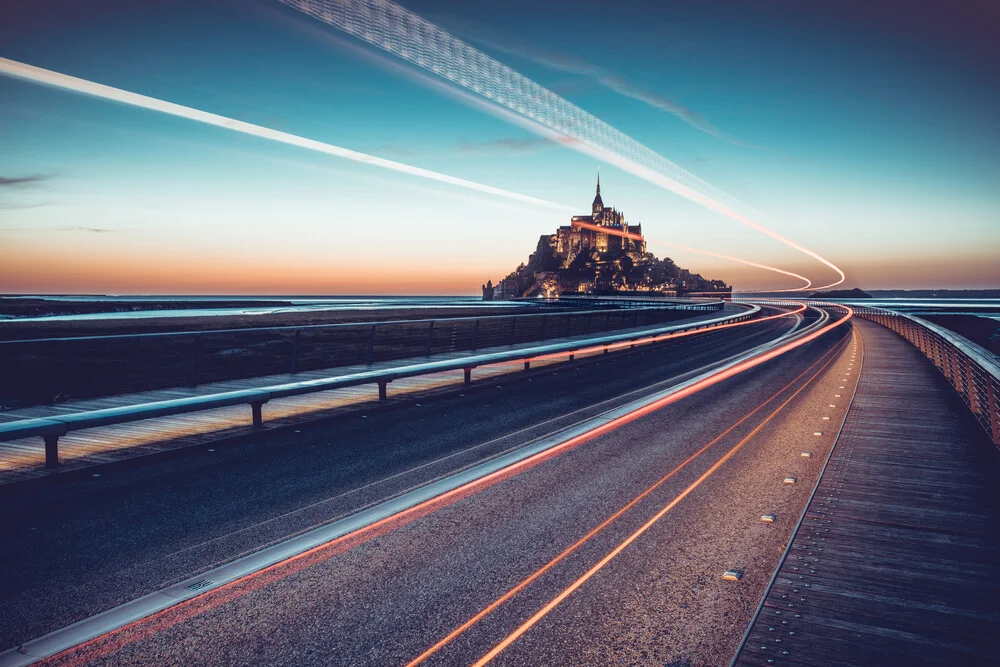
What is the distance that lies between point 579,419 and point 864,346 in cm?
2018

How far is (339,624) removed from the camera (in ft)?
12.3

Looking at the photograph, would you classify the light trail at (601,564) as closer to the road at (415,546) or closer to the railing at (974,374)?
the road at (415,546)

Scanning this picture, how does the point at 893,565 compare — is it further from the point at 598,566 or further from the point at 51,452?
the point at 51,452

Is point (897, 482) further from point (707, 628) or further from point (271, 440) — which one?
point (271, 440)

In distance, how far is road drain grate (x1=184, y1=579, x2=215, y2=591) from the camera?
13.8ft

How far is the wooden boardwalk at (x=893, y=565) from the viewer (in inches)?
138

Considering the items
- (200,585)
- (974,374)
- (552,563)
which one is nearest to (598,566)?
(552,563)

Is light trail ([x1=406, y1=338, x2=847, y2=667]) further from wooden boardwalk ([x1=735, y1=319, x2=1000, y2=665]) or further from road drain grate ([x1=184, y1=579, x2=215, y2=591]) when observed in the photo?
road drain grate ([x1=184, y1=579, x2=215, y2=591])

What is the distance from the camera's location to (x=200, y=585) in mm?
4258

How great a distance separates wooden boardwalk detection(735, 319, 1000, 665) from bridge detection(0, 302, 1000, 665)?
2cm

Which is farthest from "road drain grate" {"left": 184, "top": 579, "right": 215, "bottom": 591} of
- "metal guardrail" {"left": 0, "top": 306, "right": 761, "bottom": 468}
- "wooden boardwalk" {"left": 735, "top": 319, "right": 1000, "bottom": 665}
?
"metal guardrail" {"left": 0, "top": 306, "right": 761, "bottom": 468}

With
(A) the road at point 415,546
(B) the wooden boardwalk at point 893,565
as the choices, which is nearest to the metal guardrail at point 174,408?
(A) the road at point 415,546

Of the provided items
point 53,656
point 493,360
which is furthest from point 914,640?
point 493,360

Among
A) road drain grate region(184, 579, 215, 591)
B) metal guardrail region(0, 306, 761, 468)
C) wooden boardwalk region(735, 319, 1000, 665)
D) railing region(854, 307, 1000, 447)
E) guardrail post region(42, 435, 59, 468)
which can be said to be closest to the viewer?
wooden boardwalk region(735, 319, 1000, 665)
